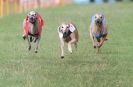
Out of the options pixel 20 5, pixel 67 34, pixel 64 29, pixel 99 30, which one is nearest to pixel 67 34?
pixel 67 34

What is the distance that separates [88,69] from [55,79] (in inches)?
67.2

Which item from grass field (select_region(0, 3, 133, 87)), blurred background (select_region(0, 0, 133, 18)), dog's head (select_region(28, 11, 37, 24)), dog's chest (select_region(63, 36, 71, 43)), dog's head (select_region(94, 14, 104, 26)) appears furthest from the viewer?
blurred background (select_region(0, 0, 133, 18))

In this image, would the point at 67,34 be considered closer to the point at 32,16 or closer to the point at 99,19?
the point at 32,16

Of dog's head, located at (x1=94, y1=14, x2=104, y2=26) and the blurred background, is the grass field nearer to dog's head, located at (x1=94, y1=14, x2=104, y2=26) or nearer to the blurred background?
dog's head, located at (x1=94, y1=14, x2=104, y2=26)

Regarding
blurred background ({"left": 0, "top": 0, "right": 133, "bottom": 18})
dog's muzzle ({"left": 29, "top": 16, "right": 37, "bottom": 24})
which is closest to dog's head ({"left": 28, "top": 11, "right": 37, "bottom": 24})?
dog's muzzle ({"left": 29, "top": 16, "right": 37, "bottom": 24})

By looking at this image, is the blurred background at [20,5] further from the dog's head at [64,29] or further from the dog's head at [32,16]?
the dog's head at [64,29]

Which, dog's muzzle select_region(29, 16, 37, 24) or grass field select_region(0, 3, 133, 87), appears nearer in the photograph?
grass field select_region(0, 3, 133, 87)

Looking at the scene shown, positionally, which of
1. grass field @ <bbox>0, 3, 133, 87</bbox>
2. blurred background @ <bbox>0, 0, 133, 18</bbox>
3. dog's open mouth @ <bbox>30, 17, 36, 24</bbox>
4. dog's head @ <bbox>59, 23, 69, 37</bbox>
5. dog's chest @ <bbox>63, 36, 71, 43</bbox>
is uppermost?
blurred background @ <bbox>0, 0, 133, 18</bbox>

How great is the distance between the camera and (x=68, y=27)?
1442 centimetres

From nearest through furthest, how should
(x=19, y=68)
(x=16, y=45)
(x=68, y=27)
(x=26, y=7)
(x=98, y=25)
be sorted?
(x=19, y=68) < (x=68, y=27) < (x=98, y=25) < (x=16, y=45) < (x=26, y=7)

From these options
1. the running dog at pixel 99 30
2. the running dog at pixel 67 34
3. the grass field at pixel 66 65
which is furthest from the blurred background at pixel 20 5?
the running dog at pixel 67 34

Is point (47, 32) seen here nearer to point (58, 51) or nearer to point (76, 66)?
point (58, 51)

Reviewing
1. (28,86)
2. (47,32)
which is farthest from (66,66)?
(47,32)

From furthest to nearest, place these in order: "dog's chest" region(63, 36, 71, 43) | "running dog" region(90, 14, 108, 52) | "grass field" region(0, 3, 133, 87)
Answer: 1. "running dog" region(90, 14, 108, 52)
2. "dog's chest" region(63, 36, 71, 43)
3. "grass field" region(0, 3, 133, 87)
